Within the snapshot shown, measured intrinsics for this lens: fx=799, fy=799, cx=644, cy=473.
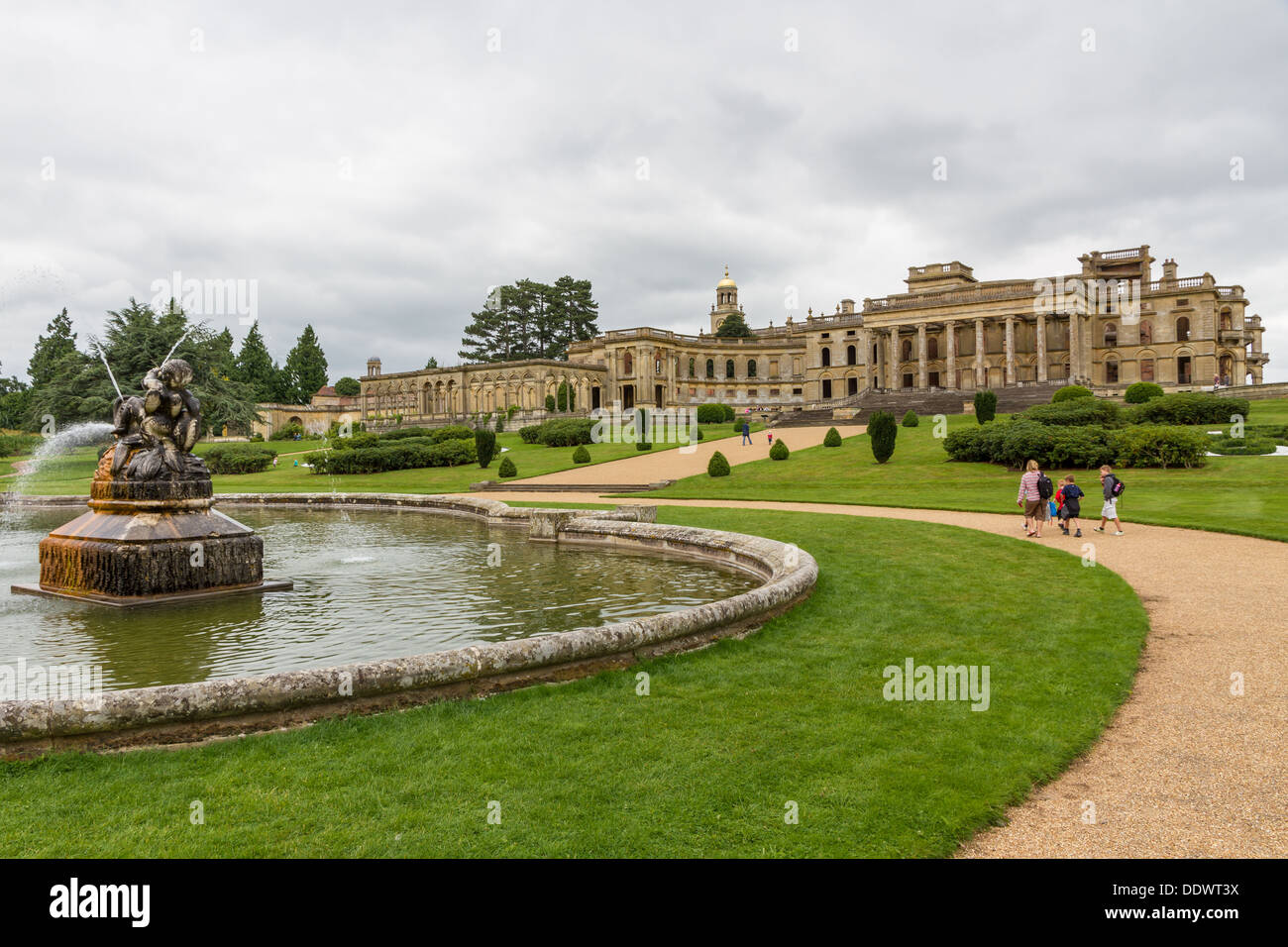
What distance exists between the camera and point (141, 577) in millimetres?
9727

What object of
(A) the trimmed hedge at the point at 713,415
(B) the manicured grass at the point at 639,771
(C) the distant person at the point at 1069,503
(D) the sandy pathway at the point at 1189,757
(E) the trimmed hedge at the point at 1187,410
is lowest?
(D) the sandy pathway at the point at 1189,757

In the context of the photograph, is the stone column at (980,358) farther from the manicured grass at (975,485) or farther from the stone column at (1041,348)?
the manicured grass at (975,485)

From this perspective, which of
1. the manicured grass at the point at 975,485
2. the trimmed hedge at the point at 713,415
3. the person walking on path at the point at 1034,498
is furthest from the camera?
the trimmed hedge at the point at 713,415

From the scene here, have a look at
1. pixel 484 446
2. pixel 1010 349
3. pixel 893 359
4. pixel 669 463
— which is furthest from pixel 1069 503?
pixel 893 359

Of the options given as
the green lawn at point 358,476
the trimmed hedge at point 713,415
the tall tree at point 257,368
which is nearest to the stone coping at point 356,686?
the green lawn at point 358,476

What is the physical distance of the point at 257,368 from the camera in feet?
301

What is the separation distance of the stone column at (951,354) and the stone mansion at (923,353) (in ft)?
A: 0.44

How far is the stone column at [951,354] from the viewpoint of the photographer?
233 ft

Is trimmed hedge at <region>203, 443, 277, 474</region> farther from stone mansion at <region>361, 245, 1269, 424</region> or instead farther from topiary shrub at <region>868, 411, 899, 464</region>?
topiary shrub at <region>868, 411, 899, 464</region>

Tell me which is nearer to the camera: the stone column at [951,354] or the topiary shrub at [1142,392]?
the topiary shrub at [1142,392]

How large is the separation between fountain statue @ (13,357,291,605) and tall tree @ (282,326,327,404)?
93.5m

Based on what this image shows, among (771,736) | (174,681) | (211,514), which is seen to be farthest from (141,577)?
(771,736)
